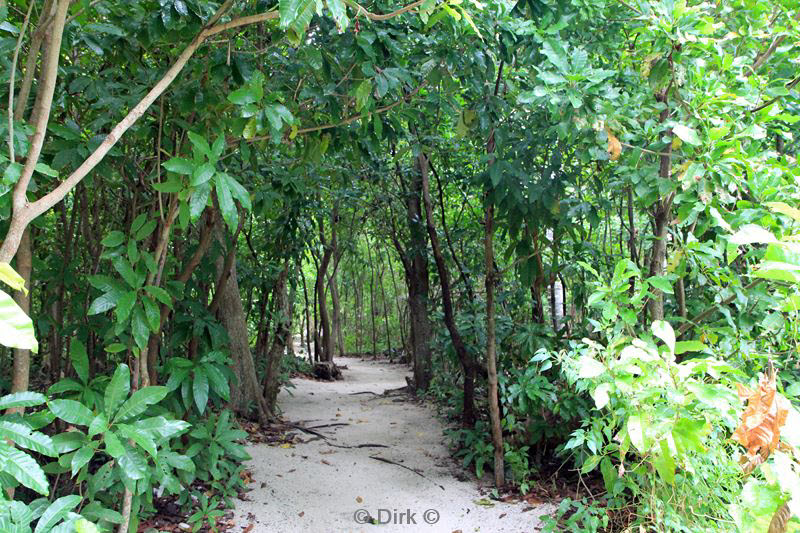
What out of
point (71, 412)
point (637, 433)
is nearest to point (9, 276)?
point (71, 412)

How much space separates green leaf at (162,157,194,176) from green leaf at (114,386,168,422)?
759mm

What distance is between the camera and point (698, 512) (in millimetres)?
1734

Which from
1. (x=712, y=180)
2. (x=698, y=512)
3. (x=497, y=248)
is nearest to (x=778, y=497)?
(x=698, y=512)

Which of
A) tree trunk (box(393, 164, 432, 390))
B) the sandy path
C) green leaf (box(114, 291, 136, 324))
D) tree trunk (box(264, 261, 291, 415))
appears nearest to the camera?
green leaf (box(114, 291, 136, 324))

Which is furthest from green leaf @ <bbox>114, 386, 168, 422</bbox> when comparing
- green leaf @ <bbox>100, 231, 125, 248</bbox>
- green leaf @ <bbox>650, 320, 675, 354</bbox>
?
green leaf @ <bbox>650, 320, 675, 354</bbox>

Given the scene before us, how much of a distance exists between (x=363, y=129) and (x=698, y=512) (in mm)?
2221

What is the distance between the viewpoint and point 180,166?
194 centimetres

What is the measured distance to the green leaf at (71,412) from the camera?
1.68m

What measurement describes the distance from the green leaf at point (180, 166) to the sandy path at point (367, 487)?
→ 81.1 inches

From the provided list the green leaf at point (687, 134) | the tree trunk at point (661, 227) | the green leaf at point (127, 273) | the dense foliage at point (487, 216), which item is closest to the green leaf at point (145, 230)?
the dense foliage at point (487, 216)

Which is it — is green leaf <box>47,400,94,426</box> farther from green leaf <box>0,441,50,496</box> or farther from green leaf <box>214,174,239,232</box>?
green leaf <box>214,174,239,232</box>

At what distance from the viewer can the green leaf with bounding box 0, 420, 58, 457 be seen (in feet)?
4.35

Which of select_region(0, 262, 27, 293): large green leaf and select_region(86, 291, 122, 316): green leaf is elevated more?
select_region(0, 262, 27, 293): large green leaf

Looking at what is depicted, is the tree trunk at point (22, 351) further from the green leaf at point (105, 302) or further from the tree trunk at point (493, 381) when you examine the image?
the tree trunk at point (493, 381)
